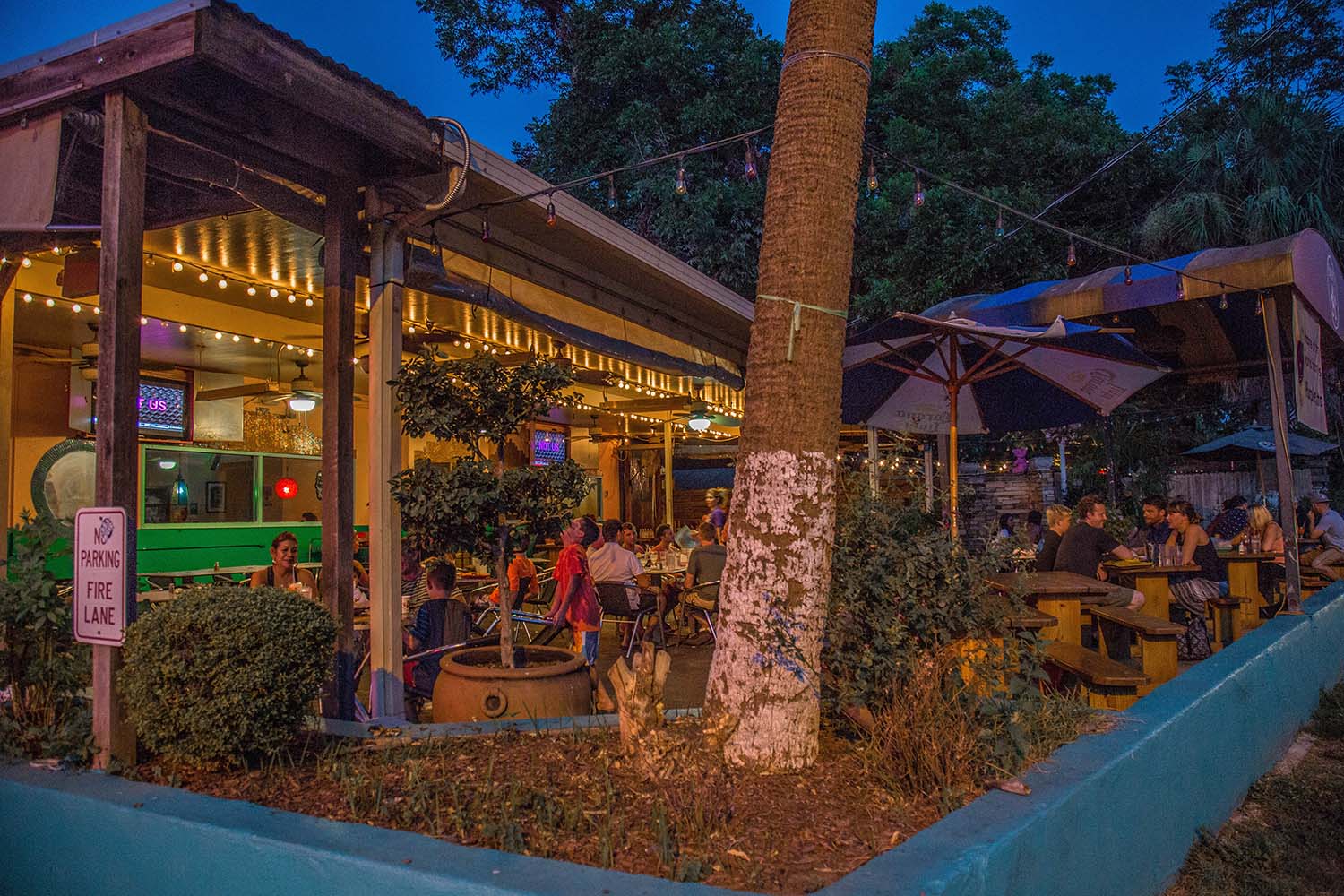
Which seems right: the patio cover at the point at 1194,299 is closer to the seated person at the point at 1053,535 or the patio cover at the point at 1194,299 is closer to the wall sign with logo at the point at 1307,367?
the wall sign with logo at the point at 1307,367

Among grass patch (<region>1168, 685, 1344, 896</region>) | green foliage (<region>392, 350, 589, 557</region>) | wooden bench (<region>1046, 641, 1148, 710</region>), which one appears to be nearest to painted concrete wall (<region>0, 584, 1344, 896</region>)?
grass patch (<region>1168, 685, 1344, 896</region>)

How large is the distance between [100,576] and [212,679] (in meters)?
0.69

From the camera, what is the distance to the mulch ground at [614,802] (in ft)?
8.38

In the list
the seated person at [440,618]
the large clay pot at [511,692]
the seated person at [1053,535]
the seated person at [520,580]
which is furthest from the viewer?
the seated person at [520,580]

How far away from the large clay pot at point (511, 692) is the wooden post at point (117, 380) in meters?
1.47

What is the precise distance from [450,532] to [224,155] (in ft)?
7.03

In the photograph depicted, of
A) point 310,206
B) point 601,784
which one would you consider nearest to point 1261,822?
point 601,784

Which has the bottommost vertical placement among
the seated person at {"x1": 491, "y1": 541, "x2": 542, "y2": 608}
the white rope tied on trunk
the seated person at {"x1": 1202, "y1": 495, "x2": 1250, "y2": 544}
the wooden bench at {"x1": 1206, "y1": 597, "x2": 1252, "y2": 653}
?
the wooden bench at {"x1": 1206, "y1": 597, "x2": 1252, "y2": 653}

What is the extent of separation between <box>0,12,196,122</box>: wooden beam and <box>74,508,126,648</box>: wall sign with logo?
5.73 feet

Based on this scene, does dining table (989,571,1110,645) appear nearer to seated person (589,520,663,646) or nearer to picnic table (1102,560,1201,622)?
picnic table (1102,560,1201,622)

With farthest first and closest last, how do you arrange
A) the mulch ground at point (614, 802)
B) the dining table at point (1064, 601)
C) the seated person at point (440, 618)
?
the seated person at point (440, 618), the dining table at point (1064, 601), the mulch ground at point (614, 802)

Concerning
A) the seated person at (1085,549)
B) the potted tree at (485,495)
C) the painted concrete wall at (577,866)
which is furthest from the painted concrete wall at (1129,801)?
the potted tree at (485,495)

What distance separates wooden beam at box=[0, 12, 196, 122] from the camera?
360 cm

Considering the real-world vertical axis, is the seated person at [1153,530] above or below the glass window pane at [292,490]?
below
